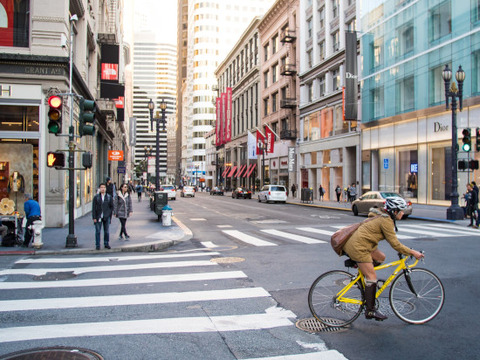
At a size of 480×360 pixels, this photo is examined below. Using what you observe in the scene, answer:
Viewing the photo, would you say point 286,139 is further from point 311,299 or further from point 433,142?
point 311,299

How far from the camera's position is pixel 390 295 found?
5496 mm

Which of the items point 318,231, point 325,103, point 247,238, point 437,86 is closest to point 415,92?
point 437,86

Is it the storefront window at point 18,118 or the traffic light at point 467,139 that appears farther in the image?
the traffic light at point 467,139

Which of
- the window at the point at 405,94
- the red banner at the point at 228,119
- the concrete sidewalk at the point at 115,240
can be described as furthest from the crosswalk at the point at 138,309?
the red banner at the point at 228,119

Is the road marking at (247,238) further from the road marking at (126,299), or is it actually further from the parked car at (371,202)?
the parked car at (371,202)

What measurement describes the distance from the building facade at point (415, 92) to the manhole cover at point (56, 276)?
22.9m

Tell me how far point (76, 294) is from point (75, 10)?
1805 cm

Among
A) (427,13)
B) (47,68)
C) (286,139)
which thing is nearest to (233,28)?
(286,139)

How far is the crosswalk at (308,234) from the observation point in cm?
1356

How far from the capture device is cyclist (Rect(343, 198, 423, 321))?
5.21 metres

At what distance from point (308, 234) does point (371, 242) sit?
398 inches

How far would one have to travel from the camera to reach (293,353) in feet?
15.2

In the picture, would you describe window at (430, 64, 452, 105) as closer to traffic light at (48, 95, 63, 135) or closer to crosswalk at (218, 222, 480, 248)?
crosswalk at (218, 222, 480, 248)

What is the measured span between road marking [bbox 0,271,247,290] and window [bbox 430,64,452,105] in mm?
23562
